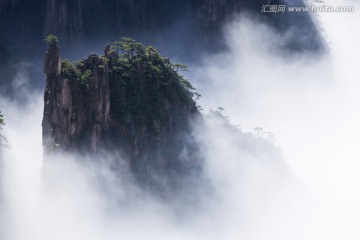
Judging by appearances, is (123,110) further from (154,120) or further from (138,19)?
(138,19)

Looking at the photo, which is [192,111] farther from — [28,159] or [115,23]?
[115,23]

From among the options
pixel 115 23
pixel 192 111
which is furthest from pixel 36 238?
pixel 115 23

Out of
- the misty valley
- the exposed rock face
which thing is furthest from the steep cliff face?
the exposed rock face

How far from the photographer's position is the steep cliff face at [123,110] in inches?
3371

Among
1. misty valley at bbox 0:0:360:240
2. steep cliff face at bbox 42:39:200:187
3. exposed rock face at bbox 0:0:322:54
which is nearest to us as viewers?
steep cliff face at bbox 42:39:200:187

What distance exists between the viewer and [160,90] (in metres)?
97.9

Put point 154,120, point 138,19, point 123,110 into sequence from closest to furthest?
point 123,110, point 154,120, point 138,19

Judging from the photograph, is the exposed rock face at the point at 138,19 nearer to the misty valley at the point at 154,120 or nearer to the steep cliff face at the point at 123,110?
the misty valley at the point at 154,120

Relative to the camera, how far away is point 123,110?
305 feet

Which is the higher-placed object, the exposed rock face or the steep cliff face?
the exposed rock face

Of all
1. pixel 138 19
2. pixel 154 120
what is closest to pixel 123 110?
pixel 154 120

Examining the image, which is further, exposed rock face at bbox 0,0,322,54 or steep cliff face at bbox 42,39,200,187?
exposed rock face at bbox 0,0,322,54

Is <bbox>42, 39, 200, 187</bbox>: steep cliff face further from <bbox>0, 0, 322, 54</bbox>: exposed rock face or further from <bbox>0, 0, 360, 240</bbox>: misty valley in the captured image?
<bbox>0, 0, 322, 54</bbox>: exposed rock face

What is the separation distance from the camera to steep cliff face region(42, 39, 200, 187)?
85.6 metres
